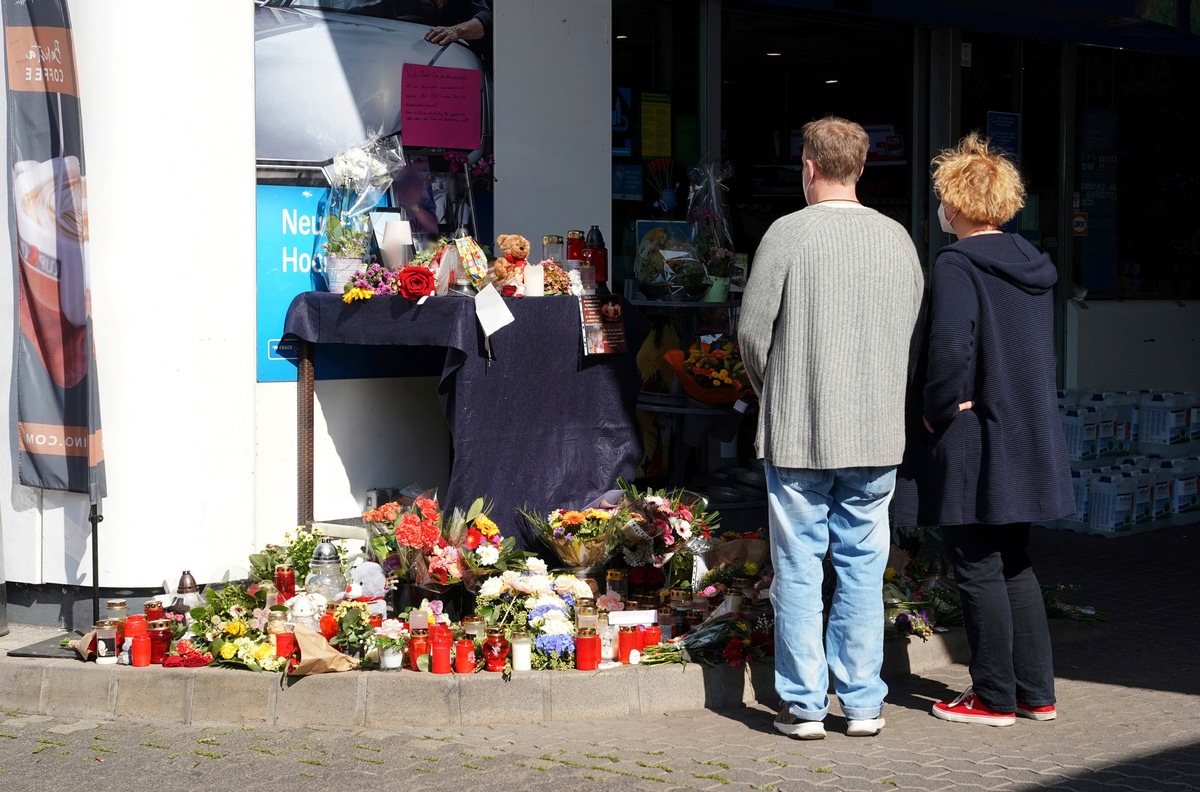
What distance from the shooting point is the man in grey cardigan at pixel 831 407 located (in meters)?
4.62

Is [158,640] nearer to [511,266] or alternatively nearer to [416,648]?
[416,648]

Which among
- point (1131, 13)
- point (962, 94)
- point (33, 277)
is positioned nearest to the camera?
point (33, 277)

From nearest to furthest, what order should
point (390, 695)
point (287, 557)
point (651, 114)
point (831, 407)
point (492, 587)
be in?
point (831, 407) < point (390, 695) < point (492, 587) < point (287, 557) < point (651, 114)

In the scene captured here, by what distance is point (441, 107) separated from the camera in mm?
7176

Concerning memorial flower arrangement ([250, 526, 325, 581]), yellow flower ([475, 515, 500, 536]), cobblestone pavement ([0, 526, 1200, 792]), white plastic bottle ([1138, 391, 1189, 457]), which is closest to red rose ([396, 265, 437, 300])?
yellow flower ([475, 515, 500, 536])

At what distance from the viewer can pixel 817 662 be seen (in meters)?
4.76

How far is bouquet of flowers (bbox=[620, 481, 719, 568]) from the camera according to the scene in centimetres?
599

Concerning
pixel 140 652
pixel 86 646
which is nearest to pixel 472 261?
pixel 140 652

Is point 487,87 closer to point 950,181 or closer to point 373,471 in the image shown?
point 373,471

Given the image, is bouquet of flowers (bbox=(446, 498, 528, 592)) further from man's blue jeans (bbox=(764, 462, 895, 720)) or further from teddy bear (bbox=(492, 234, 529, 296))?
man's blue jeans (bbox=(764, 462, 895, 720))

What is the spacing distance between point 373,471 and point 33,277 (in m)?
1.91

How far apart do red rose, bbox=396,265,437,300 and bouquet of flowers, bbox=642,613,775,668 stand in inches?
73.3

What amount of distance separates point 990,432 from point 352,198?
129 inches

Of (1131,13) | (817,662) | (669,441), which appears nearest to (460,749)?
(817,662)
